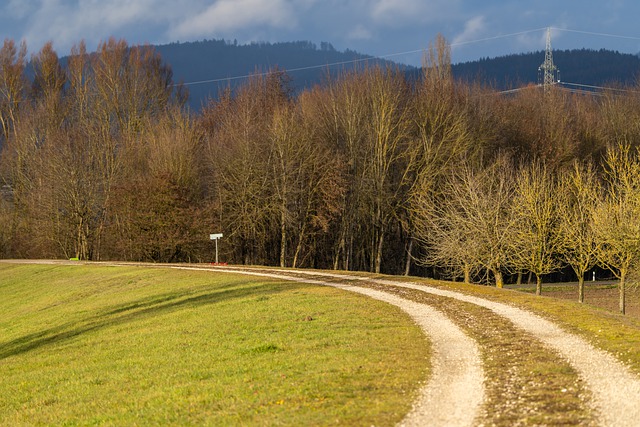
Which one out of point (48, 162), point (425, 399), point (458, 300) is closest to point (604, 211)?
point (458, 300)

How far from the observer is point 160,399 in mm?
14773

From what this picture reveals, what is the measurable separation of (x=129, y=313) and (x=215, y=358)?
12804 millimetres

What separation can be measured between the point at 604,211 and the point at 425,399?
2996 cm

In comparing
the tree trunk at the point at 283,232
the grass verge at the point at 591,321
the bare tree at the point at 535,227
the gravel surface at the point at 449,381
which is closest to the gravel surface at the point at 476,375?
the gravel surface at the point at 449,381

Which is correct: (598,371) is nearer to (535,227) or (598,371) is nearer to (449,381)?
(449,381)

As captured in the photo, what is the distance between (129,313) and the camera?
98.6 ft

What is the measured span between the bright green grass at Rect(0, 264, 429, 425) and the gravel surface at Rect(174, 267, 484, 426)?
32 cm

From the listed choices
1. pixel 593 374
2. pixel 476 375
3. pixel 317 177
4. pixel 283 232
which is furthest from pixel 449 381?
pixel 317 177

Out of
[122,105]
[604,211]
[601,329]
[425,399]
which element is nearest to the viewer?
[425,399]

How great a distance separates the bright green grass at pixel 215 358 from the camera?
1320 centimetres

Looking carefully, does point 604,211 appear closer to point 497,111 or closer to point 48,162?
point 497,111

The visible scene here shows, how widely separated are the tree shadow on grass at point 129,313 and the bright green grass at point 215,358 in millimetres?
95

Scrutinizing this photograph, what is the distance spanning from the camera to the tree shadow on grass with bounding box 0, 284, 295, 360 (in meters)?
27.5

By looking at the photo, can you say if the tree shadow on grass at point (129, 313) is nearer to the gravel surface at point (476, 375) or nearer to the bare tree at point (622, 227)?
the gravel surface at point (476, 375)
